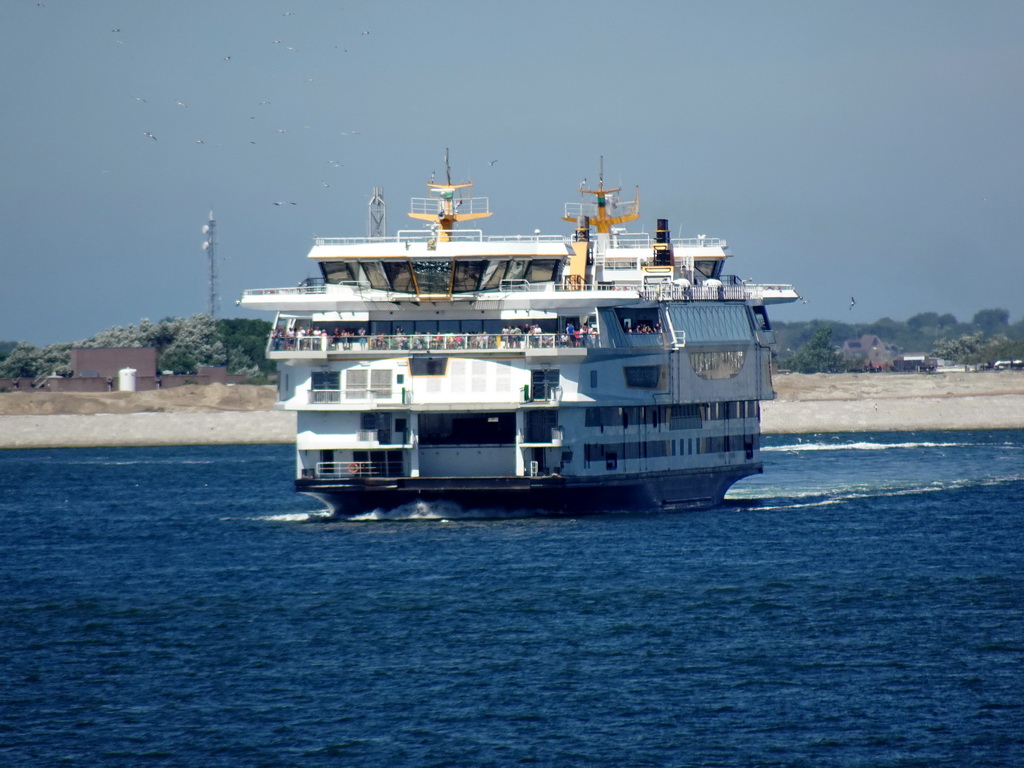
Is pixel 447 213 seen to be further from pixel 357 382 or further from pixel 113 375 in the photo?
pixel 113 375

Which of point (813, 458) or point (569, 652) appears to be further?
point (813, 458)

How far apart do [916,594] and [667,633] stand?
792 centimetres

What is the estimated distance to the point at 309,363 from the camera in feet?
164

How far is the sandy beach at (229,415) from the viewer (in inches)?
4924

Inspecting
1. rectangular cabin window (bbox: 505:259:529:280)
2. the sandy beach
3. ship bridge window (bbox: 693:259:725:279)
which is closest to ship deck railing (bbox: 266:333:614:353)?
rectangular cabin window (bbox: 505:259:529:280)

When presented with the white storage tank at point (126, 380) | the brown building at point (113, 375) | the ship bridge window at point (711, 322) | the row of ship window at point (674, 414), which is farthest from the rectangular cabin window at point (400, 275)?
the brown building at point (113, 375)

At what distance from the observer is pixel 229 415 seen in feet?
425

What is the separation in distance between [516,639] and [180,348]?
139m

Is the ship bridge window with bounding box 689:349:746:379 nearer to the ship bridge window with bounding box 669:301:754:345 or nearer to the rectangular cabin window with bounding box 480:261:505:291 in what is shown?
the ship bridge window with bounding box 669:301:754:345

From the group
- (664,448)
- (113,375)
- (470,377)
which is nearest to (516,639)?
(470,377)

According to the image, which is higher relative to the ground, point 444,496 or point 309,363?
point 309,363

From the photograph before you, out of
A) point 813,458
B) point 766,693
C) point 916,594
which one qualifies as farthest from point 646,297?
point 813,458

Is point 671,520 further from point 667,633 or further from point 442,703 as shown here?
point 442,703

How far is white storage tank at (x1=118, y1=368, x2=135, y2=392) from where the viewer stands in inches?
5661
